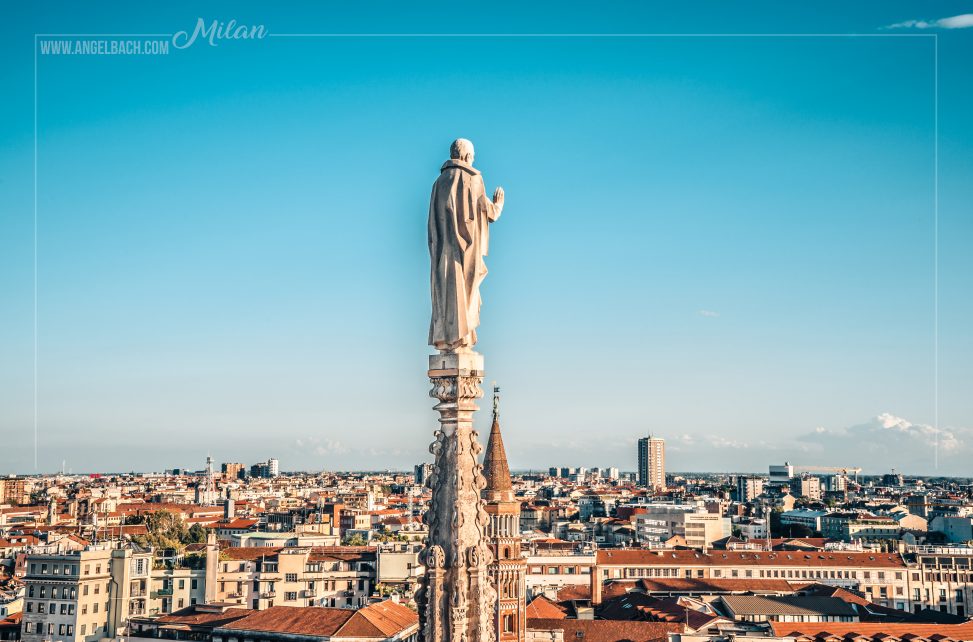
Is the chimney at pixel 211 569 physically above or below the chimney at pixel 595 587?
above

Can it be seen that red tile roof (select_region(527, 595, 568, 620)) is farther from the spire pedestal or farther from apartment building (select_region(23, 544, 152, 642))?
the spire pedestal

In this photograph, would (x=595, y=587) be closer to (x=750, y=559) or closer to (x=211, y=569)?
(x=750, y=559)

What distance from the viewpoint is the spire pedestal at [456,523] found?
5820mm

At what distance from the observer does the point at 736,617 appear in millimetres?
54906

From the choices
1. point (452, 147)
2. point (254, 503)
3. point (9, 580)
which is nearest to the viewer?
point (452, 147)

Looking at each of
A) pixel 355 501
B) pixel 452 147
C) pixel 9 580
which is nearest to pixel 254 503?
pixel 355 501

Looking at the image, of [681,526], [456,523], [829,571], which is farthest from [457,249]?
[681,526]

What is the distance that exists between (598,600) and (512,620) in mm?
29370

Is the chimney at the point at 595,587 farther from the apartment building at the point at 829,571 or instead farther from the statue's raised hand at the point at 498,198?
the statue's raised hand at the point at 498,198

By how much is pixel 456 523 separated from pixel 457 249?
1553 mm

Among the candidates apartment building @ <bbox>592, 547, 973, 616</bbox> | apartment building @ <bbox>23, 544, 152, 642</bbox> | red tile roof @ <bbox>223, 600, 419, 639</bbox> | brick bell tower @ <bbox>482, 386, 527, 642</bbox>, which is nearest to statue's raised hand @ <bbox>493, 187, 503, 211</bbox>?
brick bell tower @ <bbox>482, 386, 527, 642</bbox>

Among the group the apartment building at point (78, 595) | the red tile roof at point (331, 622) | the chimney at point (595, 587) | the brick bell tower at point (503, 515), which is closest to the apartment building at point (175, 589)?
the apartment building at point (78, 595)

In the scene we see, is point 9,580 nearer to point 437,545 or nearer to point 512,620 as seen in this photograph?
point 512,620

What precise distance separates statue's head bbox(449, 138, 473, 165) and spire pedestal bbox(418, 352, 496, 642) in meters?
1.17
